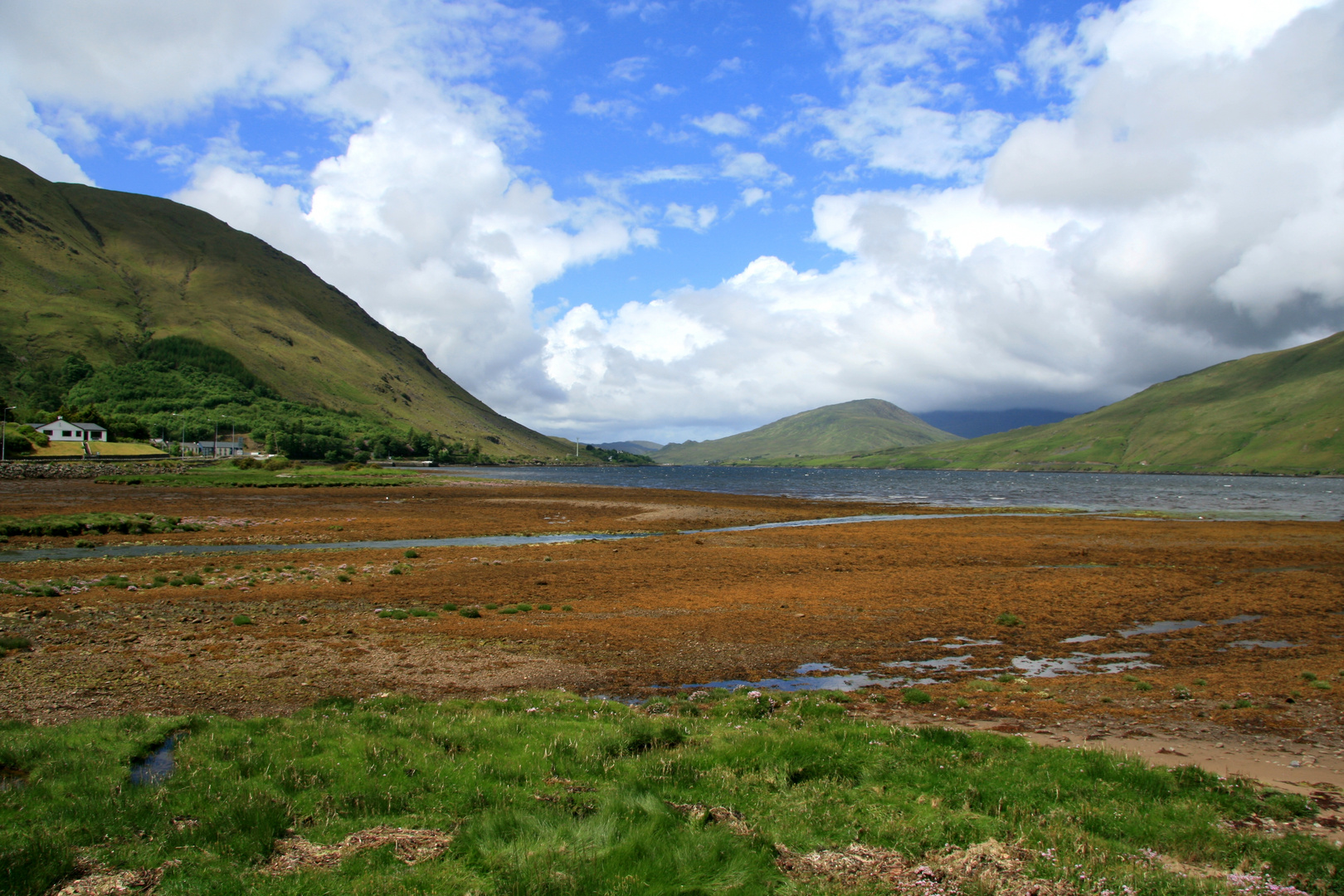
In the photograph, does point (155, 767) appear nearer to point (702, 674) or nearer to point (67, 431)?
point (702, 674)

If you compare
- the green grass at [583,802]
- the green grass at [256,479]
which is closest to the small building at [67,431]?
the green grass at [256,479]

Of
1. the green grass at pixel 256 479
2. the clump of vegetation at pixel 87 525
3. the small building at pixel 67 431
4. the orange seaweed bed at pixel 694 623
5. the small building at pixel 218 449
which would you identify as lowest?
the orange seaweed bed at pixel 694 623

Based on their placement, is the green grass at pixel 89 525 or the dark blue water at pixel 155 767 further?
the green grass at pixel 89 525

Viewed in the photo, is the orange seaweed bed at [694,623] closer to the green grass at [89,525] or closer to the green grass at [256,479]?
the green grass at [89,525]

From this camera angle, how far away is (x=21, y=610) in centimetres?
2016

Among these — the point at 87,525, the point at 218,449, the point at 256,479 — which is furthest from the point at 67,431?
the point at 87,525

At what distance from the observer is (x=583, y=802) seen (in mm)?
→ 8305

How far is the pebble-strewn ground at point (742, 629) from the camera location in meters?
13.9

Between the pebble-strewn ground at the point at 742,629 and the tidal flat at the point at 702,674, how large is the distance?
0.50 feet

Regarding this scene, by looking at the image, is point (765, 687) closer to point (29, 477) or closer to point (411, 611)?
point (411, 611)

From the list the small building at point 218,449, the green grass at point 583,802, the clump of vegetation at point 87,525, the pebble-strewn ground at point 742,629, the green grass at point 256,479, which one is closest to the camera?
the green grass at point 583,802

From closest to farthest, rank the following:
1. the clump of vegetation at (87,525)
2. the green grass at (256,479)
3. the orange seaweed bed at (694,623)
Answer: the orange seaweed bed at (694,623) → the clump of vegetation at (87,525) → the green grass at (256,479)

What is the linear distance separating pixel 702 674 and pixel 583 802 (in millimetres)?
9298

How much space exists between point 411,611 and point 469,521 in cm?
3720
